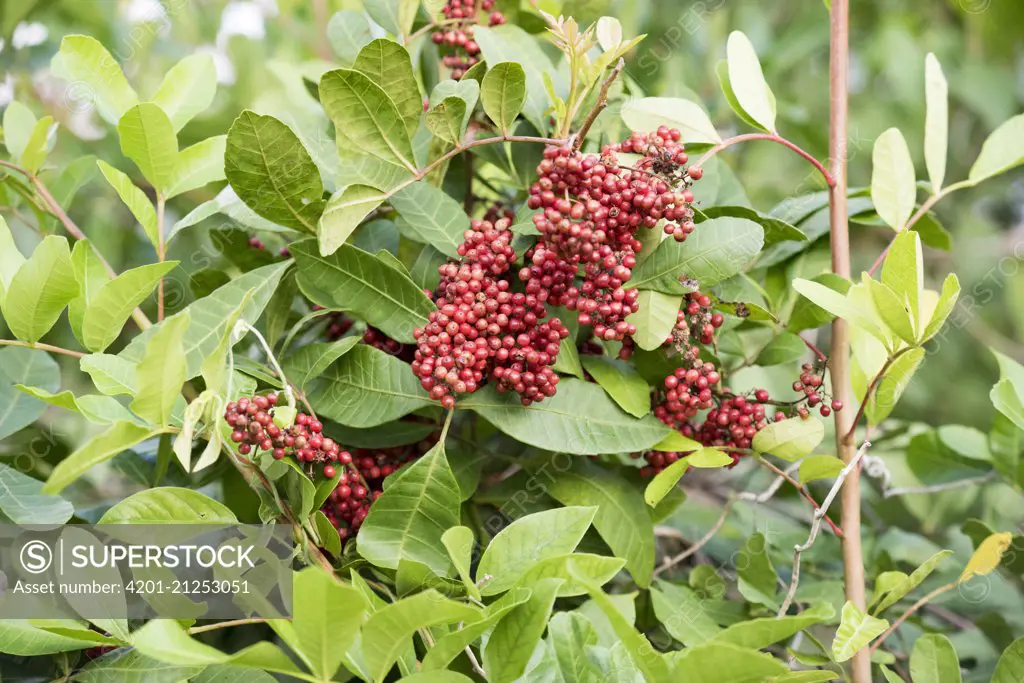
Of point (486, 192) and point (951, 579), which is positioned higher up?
point (486, 192)

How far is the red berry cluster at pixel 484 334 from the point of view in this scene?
25.5 inches

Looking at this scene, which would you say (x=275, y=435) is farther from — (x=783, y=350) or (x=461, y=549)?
(x=783, y=350)

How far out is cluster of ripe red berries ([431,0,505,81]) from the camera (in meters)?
0.81

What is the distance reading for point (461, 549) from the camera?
0.60m

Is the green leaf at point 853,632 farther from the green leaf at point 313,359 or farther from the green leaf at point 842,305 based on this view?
the green leaf at point 313,359

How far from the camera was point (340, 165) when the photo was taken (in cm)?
69

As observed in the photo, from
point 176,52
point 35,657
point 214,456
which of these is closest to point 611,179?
point 214,456

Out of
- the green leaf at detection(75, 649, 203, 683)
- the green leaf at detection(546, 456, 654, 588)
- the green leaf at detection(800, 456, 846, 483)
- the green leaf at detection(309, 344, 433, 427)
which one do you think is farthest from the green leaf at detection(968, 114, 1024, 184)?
the green leaf at detection(75, 649, 203, 683)

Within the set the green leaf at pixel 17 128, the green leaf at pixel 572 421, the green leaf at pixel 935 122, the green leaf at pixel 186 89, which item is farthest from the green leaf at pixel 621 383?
the green leaf at pixel 17 128

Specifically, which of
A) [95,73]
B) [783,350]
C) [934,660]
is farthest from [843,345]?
[95,73]

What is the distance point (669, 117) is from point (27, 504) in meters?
0.59

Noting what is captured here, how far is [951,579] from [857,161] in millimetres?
1062

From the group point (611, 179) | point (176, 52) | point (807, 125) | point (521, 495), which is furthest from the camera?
point (176, 52)

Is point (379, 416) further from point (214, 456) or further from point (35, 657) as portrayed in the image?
point (35, 657)
